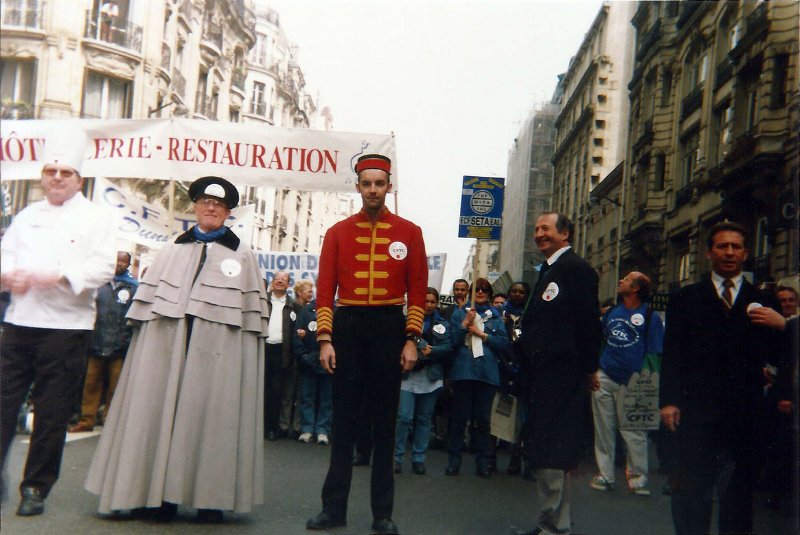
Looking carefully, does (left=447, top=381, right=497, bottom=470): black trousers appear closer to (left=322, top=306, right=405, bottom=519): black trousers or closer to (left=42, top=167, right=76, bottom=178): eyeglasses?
(left=322, top=306, right=405, bottom=519): black trousers

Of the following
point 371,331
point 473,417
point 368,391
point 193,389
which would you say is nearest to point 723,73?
point 473,417

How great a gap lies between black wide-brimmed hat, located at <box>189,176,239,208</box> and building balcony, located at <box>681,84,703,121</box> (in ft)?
16.0

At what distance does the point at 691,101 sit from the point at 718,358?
17.3 ft

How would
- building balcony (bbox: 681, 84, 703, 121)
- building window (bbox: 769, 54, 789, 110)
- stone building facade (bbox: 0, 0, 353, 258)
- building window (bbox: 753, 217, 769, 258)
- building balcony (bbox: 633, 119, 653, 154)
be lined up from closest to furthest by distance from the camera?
building window (bbox: 769, 54, 789, 110)
building window (bbox: 753, 217, 769, 258)
building balcony (bbox: 681, 84, 703, 121)
building balcony (bbox: 633, 119, 653, 154)
stone building facade (bbox: 0, 0, 353, 258)

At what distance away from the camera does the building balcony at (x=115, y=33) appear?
1444 centimetres

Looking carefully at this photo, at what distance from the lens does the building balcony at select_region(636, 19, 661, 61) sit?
10.3 meters

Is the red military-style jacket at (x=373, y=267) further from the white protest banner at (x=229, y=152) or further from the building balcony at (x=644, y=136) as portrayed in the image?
the white protest banner at (x=229, y=152)

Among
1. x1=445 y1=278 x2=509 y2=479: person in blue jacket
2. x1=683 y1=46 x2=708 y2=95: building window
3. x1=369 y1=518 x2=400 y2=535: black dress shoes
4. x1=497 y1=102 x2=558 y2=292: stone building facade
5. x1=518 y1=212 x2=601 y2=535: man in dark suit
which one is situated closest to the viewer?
x1=518 y1=212 x2=601 y2=535: man in dark suit

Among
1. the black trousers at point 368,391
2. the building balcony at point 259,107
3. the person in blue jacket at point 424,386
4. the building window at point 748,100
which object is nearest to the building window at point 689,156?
the building window at point 748,100

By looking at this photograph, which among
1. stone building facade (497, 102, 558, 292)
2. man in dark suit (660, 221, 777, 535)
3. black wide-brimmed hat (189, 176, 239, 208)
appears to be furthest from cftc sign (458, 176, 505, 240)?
stone building facade (497, 102, 558, 292)

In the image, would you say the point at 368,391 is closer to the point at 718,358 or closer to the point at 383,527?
the point at 383,527

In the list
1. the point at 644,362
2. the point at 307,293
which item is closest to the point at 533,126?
the point at 307,293

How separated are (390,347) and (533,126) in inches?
1437

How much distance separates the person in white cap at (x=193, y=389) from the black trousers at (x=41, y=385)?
0.90 feet
